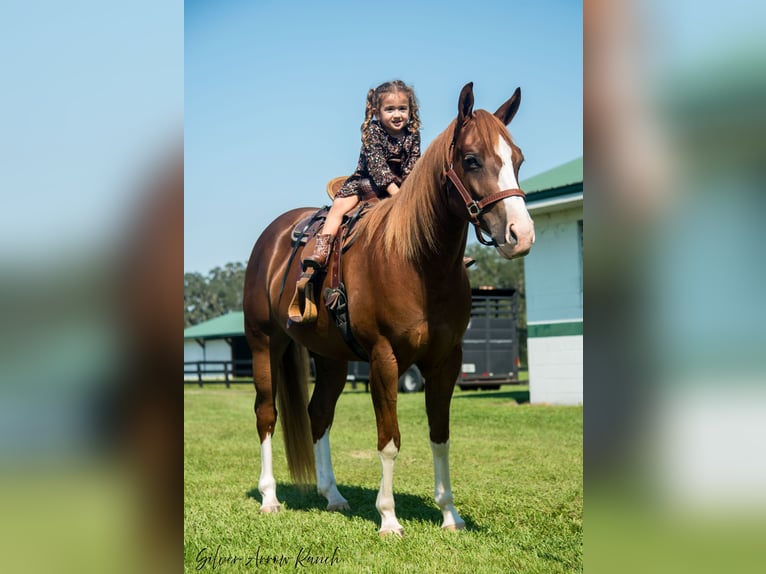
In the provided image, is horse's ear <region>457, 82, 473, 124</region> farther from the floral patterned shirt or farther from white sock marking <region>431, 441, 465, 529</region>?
white sock marking <region>431, 441, 465, 529</region>

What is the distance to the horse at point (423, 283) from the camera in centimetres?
356

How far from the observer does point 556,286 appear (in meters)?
13.5

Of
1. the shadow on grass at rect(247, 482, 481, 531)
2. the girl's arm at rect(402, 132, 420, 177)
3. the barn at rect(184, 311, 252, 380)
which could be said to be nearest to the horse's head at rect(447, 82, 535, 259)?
the girl's arm at rect(402, 132, 420, 177)

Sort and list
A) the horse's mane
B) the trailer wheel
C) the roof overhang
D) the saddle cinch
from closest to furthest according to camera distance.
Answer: the horse's mane, the saddle cinch, the roof overhang, the trailer wheel

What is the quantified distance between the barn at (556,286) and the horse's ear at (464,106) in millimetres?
8512

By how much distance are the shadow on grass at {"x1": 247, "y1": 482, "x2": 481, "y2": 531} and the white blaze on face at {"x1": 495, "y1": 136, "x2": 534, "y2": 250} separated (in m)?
2.10

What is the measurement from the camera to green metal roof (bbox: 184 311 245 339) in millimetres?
38062

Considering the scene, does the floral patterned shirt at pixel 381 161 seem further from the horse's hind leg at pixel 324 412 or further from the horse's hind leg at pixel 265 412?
the horse's hind leg at pixel 265 412

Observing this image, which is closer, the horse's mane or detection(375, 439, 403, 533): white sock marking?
the horse's mane

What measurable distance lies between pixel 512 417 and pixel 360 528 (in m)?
7.23
